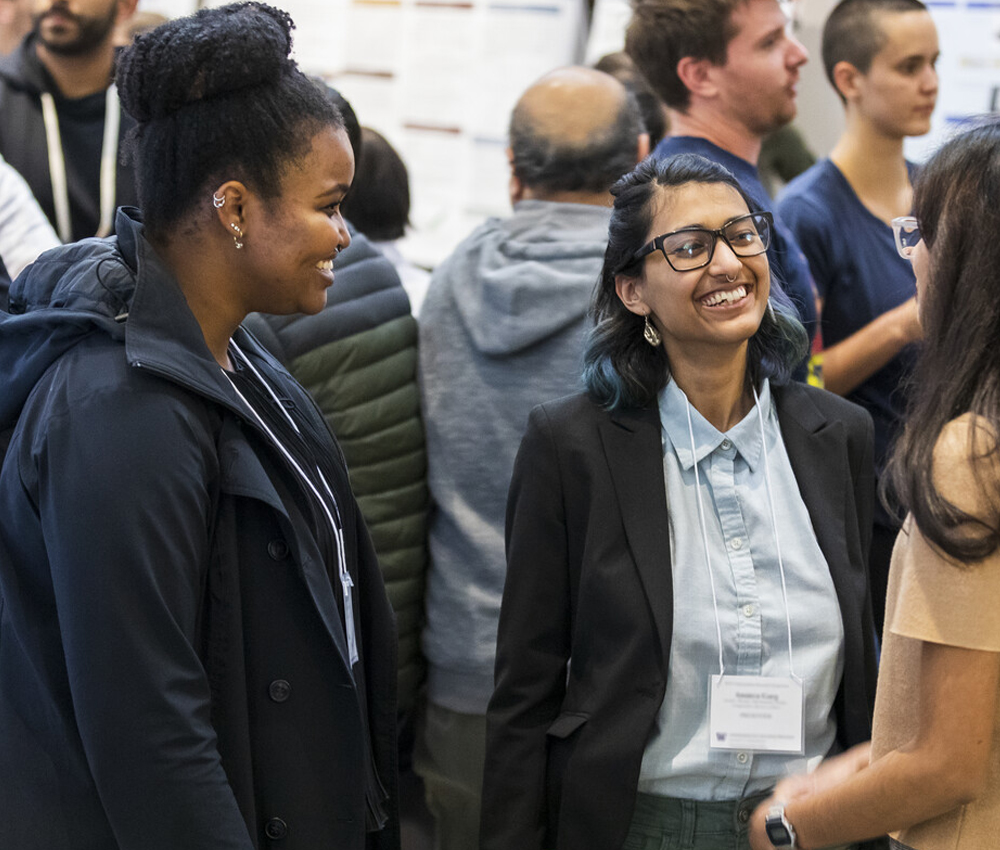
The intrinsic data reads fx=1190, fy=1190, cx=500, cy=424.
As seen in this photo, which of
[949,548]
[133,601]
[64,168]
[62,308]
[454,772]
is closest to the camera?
[949,548]

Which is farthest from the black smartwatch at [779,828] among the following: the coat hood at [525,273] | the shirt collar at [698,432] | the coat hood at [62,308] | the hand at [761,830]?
the coat hood at [525,273]

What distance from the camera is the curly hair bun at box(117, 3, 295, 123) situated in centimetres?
140

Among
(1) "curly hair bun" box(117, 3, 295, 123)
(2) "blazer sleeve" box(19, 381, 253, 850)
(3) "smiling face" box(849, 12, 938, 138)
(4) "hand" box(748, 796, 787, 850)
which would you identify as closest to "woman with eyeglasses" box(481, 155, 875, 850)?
(4) "hand" box(748, 796, 787, 850)

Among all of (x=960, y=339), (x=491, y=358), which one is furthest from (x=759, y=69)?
(x=960, y=339)

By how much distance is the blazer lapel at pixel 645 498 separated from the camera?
1.68 metres

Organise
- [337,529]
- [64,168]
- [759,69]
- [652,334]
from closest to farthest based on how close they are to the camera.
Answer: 1. [337,529]
2. [652,334]
3. [759,69]
4. [64,168]

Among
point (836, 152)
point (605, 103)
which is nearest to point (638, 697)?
point (605, 103)

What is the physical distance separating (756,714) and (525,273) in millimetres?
983

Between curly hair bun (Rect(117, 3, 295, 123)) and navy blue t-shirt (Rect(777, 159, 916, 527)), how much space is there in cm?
170

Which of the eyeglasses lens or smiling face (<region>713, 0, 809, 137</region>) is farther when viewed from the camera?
smiling face (<region>713, 0, 809, 137</region>)

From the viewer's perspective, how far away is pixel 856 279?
9.18ft

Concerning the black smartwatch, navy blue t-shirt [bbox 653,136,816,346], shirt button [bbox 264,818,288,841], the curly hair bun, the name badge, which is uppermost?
the curly hair bun

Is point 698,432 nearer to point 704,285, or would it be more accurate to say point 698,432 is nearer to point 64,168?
point 704,285

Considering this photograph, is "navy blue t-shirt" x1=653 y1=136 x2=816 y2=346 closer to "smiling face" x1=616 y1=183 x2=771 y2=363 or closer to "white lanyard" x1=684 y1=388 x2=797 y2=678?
"smiling face" x1=616 y1=183 x2=771 y2=363
